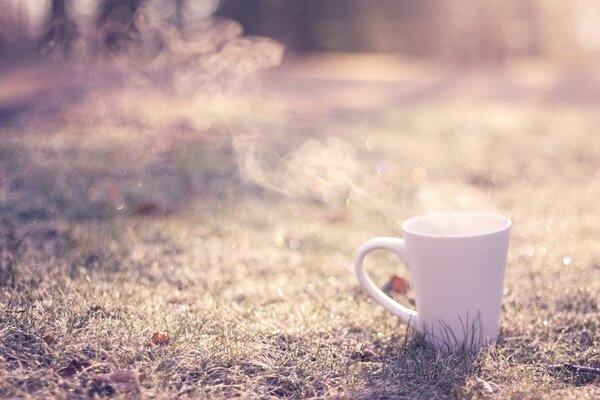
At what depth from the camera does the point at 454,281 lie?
1.62 metres

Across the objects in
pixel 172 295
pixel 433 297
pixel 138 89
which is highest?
pixel 433 297

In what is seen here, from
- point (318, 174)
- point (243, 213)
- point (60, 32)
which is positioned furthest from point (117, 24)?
point (243, 213)

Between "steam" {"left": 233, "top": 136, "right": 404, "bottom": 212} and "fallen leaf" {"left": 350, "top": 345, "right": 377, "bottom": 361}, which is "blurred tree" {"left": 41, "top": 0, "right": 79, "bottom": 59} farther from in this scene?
"fallen leaf" {"left": 350, "top": 345, "right": 377, "bottom": 361}

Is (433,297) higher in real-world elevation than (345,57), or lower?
higher

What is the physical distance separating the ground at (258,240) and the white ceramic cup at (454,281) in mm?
63

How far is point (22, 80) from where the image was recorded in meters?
6.00

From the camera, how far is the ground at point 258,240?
4.91 ft

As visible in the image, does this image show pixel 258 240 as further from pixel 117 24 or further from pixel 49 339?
pixel 117 24

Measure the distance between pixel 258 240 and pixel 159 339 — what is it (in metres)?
1.14

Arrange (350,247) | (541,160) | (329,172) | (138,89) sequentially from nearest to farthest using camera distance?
(350,247), (329,172), (541,160), (138,89)

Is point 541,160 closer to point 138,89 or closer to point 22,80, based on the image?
point 138,89

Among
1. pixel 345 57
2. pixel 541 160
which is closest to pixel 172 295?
pixel 541 160

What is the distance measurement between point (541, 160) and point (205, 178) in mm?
2097

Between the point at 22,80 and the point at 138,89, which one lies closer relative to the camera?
the point at 22,80
